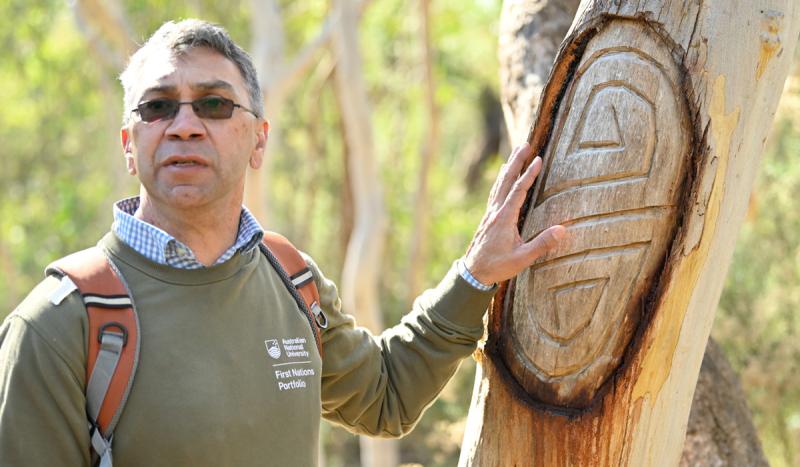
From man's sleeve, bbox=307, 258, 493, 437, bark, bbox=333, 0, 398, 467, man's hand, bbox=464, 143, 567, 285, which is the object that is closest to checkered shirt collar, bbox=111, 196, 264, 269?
man's sleeve, bbox=307, 258, 493, 437

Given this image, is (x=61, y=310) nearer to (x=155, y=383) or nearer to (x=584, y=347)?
(x=155, y=383)

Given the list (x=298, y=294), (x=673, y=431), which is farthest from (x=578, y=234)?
(x=298, y=294)

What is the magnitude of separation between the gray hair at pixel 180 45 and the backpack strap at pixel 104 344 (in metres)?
0.47

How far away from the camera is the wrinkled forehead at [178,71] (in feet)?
8.29

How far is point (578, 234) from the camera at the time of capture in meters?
2.48

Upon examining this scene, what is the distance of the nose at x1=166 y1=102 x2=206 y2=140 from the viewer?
2496 mm

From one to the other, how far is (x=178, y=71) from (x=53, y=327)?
0.69m

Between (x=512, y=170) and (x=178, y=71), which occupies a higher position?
(x=178, y=71)

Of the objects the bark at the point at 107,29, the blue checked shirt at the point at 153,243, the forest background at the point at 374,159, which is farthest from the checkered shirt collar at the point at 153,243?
the forest background at the point at 374,159

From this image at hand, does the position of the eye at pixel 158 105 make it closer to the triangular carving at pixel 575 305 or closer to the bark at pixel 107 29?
the triangular carving at pixel 575 305

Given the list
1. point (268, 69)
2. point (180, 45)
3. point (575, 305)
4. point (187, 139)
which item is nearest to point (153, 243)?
point (187, 139)

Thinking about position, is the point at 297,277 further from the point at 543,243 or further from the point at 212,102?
the point at 543,243

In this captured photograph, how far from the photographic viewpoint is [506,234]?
2.61 meters

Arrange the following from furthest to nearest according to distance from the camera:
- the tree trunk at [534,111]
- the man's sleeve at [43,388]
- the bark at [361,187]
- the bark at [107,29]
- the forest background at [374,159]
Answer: the bark at [361,187]
the bark at [107,29]
the forest background at [374,159]
the tree trunk at [534,111]
the man's sleeve at [43,388]
